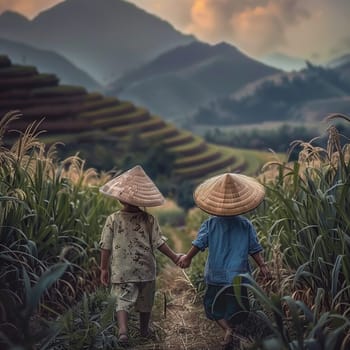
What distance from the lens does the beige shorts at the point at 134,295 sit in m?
2.49

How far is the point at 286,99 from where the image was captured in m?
46.6

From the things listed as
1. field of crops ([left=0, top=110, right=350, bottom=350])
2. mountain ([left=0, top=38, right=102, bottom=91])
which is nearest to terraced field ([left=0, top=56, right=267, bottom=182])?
mountain ([left=0, top=38, right=102, bottom=91])

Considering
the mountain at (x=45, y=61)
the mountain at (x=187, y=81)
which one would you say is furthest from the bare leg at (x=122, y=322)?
the mountain at (x=187, y=81)

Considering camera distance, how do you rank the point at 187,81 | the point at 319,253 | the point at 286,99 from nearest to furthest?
the point at 319,253 → the point at 286,99 → the point at 187,81

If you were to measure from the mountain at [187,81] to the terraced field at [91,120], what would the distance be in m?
18.2

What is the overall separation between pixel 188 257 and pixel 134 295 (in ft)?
1.06

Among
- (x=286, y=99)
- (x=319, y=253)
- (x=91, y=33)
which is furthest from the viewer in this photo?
(x=286, y=99)

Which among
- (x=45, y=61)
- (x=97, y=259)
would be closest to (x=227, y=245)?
(x=97, y=259)

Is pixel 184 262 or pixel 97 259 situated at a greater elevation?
pixel 184 262

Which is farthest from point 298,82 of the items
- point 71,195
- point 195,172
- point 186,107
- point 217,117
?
point 71,195

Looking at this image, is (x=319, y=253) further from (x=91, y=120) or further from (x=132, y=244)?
(x=91, y=120)

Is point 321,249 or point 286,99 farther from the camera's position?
point 286,99

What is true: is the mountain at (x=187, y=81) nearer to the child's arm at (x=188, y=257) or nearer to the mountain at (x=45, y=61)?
the mountain at (x=45, y=61)

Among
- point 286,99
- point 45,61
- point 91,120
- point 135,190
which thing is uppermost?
point 286,99
